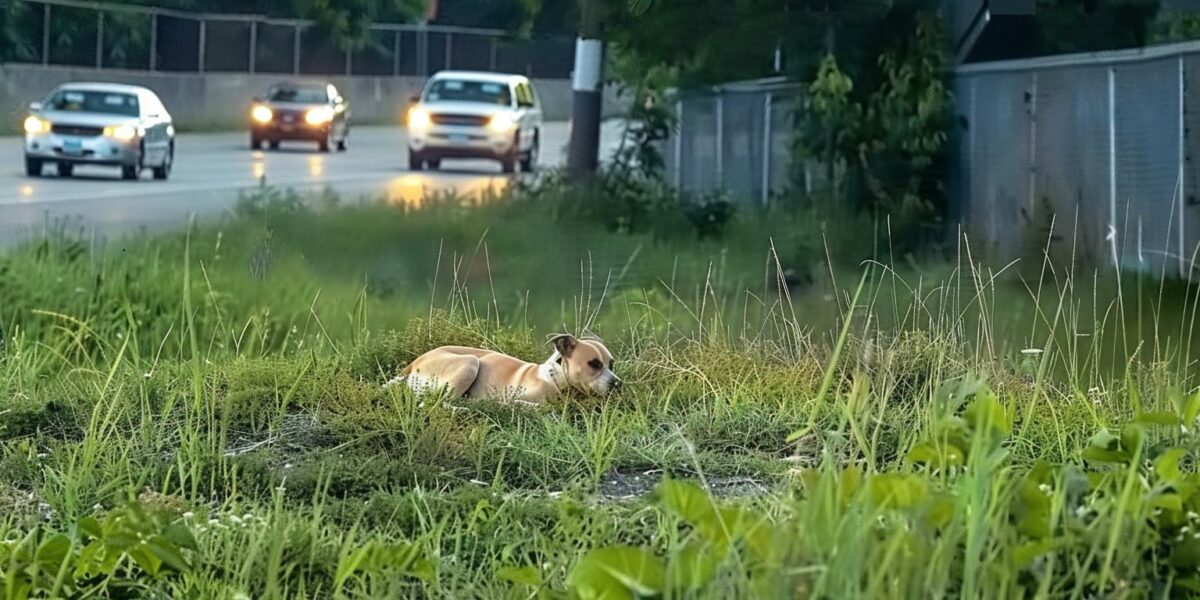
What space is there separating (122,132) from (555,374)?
42.3 feet

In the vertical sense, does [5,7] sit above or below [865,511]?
above

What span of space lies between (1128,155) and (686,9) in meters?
3.00

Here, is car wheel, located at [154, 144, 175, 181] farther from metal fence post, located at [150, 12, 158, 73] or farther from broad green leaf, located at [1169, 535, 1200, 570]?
broad green leaf, located at [1169, 535, 1200, 570]

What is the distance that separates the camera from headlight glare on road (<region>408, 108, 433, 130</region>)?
19672 millimetres

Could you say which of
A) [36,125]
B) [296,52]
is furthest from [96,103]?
[296,52]

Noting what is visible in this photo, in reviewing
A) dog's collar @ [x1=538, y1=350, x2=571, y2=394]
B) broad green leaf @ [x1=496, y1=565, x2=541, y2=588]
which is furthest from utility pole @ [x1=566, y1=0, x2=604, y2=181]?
broad green leaf @ [x1=496, y1=565, x2=541, y2=588]

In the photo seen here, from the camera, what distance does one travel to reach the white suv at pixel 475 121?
1906 cm

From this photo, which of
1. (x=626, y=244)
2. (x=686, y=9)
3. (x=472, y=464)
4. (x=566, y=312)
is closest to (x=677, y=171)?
(x=626, y=244)

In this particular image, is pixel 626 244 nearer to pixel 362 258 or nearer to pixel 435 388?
pixel 362 258

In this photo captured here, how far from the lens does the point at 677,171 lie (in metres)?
19.5

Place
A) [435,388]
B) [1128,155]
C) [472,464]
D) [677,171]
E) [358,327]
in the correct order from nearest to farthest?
1. [472,464]
2. [435,388]
3. [358,327]
4. [1128,155]
5. [677,171]

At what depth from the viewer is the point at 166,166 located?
1911 centimetres

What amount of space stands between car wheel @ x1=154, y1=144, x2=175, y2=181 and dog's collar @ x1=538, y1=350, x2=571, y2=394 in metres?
12.2

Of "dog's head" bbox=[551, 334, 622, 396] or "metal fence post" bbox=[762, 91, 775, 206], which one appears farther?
"metal fence post" bbox=[762, 91, 775, 206]
